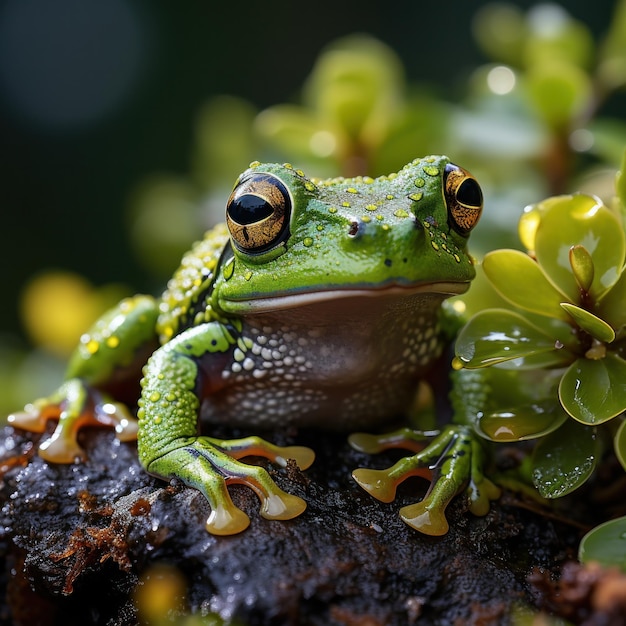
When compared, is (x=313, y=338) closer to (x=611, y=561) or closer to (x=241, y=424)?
(x=241, y=424)

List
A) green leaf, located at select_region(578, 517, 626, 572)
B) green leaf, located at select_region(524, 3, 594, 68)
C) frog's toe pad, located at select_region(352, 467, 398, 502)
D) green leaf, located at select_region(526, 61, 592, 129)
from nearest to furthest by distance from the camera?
green leaf, located at select_region(578, 517, 626, 572) → frog's toe pad, located at select_region(352, 467, 398, 502) → green leaf, located at select_region(526, 61, 592, 129) → green leaf, located at select_region(524, 3, 594, 68)

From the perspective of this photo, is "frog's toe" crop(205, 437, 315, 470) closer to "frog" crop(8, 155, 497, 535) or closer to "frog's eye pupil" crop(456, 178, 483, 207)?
"frog" crop(8, 155, 497, 535)

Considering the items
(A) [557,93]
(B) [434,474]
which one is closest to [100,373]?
(B) [434,474]

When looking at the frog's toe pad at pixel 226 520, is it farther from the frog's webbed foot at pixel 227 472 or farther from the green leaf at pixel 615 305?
the green leaf at pixel 615 305

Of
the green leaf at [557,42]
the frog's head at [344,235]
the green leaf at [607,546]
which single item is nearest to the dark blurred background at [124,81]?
the green leaf at [557,42]

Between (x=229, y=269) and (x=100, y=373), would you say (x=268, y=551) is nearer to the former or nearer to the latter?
(x=229, y=269)

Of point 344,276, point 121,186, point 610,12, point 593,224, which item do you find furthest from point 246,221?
point 121,186

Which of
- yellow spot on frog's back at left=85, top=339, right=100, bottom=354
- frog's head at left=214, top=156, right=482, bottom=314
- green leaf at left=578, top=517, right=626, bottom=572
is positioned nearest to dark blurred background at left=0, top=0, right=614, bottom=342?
yellow spot on frog's back at left=85, top=339, right=100, bottom=354
